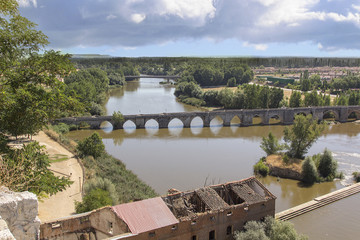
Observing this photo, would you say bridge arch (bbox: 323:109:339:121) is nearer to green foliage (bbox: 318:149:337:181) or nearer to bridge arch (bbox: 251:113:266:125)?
bridge arch (bbox: 251:113:266:125)

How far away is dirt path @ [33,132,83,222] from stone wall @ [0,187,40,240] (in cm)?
597

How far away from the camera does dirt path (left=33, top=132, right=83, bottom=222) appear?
1900 centimetres

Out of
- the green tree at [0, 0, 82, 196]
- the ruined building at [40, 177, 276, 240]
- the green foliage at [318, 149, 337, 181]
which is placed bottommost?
the green foliage at [318, 149, 337, 181]

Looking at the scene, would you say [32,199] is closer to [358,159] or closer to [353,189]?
[353,189]

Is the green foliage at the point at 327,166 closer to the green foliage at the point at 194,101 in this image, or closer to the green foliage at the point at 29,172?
the green foliage at the point at 29,172

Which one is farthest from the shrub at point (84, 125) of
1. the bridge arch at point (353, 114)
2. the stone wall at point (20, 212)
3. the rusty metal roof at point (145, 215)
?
the bridge arch at point (353, 114)

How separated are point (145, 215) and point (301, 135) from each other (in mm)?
20735

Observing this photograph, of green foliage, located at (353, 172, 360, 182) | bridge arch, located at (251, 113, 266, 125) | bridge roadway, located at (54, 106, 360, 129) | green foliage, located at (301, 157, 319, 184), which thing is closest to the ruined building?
green foliage, located at (301, 157, 319, 184)

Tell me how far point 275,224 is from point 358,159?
2162 cm

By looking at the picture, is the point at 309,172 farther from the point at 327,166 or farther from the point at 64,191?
the point at 64,191

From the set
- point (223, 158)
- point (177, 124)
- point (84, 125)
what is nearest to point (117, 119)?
point (84, 125)

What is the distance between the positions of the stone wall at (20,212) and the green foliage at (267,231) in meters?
9.68

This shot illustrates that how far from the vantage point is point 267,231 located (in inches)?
643

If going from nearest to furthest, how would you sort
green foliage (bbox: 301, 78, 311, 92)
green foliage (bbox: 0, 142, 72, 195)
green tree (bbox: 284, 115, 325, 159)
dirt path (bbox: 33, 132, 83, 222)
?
green foliage (bbox: 0, 142, 72, 195) < dirt path (bbox: 33, 132, 83, 222) < green tree (bbox: 284, 115, 325, 159) < green foliage (bbox: 301, 78, 311, 92)
